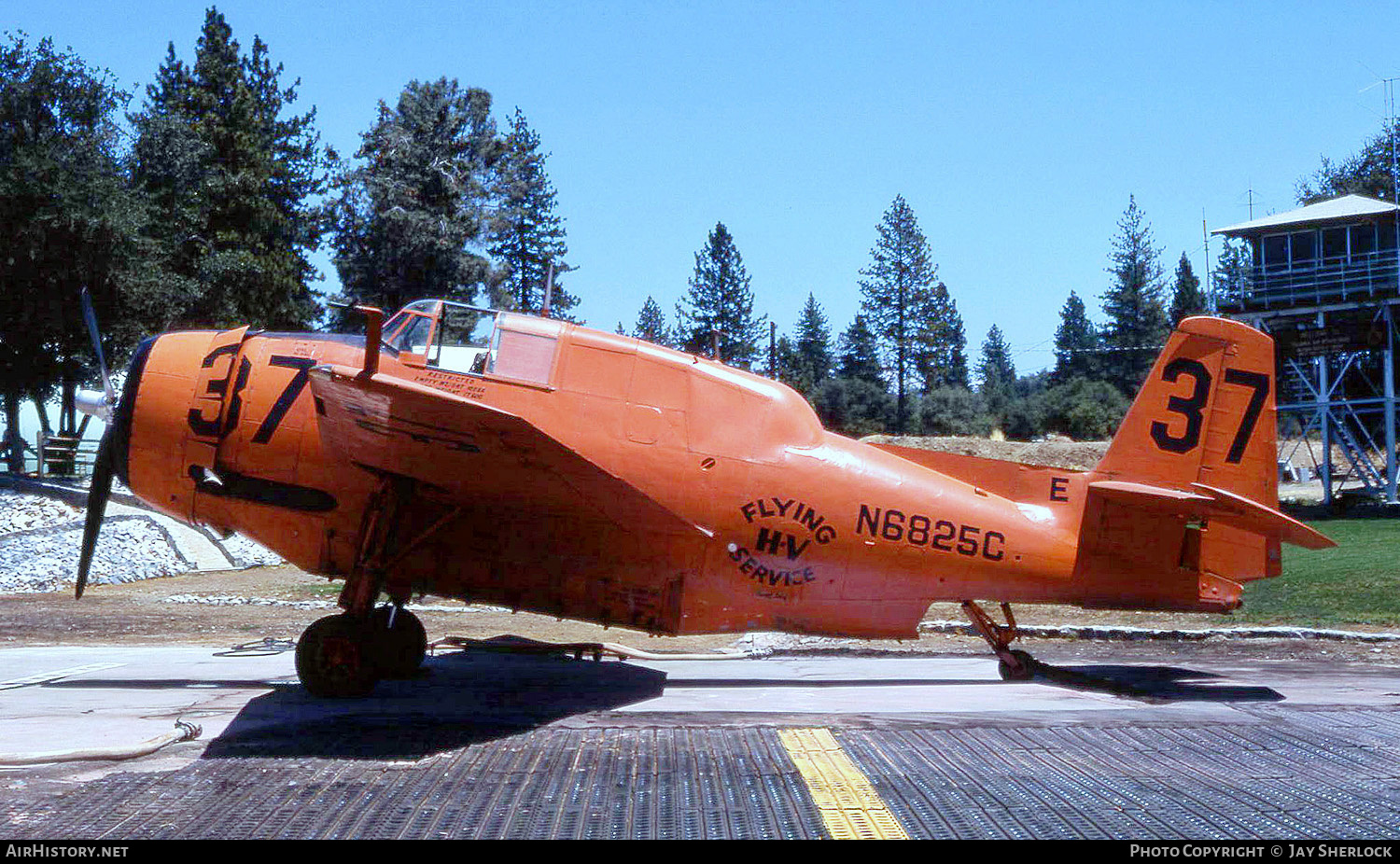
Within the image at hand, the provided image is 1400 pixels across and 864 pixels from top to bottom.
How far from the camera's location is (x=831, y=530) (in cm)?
961

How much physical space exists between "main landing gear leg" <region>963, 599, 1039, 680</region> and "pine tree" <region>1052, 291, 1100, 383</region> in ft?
230

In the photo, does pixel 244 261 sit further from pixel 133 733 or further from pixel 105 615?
pixel 133 733

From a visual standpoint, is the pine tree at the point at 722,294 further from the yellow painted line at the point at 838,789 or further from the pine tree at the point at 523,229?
the yellow painted line at the point at 838,789

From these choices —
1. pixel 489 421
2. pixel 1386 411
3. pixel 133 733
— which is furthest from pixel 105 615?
pixel 1386 411

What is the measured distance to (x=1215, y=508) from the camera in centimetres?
929

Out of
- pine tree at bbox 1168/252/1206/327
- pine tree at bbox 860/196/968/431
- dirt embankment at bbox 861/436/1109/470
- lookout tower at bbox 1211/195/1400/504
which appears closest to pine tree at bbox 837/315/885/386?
pine tree at bbox 860/196/968/431

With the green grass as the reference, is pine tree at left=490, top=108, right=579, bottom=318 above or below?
above

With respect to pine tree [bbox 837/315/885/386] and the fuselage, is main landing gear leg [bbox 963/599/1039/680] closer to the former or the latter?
the fuselage

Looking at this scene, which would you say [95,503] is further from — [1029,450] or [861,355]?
[861,355]

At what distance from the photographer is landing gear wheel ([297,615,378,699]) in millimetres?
9211

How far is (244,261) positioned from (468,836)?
108ft

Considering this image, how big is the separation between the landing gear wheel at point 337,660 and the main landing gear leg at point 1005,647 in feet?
17.9
